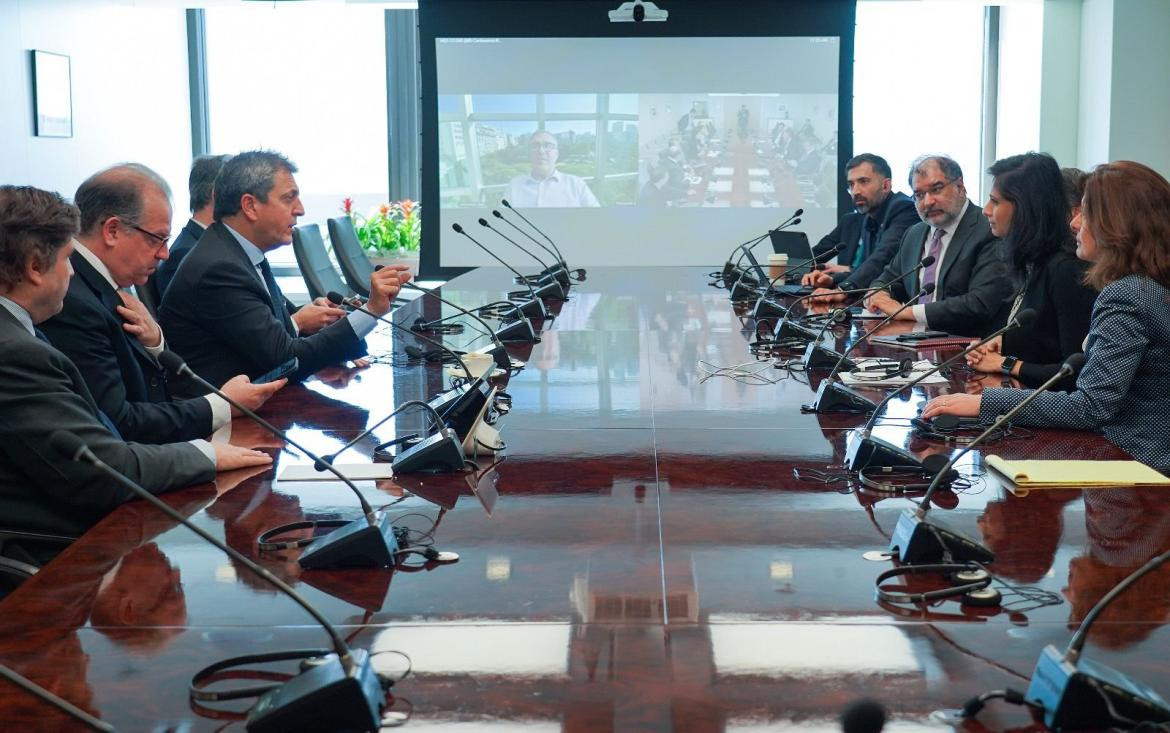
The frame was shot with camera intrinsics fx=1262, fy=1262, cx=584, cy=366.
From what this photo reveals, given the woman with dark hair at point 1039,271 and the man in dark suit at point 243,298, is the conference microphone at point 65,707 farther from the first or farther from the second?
the woman with dark hair at point 1039,271

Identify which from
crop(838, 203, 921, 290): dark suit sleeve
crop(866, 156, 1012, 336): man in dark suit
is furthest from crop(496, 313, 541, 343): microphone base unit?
crop(838, 203, 921, 290): dark suit sleeve

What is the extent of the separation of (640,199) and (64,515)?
7.65m

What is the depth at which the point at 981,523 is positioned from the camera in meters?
1.90

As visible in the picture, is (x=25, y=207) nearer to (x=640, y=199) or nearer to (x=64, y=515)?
(x=64, y=515)

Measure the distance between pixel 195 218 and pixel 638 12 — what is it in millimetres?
5385

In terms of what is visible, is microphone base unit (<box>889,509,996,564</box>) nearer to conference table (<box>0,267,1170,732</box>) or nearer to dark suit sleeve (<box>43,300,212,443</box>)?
conference table (<box>0,267,1170,732</box>)

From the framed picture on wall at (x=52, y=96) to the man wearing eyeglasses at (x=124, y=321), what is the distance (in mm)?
5444

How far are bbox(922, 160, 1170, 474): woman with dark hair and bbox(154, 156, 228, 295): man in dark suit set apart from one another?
2.90m

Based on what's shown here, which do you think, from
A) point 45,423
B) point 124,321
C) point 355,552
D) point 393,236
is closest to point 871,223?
point 393,236

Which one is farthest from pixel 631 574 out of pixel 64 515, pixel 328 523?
pixel 64 515

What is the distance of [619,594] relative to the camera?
1.58 metres

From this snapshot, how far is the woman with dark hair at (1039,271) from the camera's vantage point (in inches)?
136

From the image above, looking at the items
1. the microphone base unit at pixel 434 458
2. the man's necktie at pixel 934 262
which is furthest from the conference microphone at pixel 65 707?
the man's necktie at pixel 934 262

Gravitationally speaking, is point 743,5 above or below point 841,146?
above
